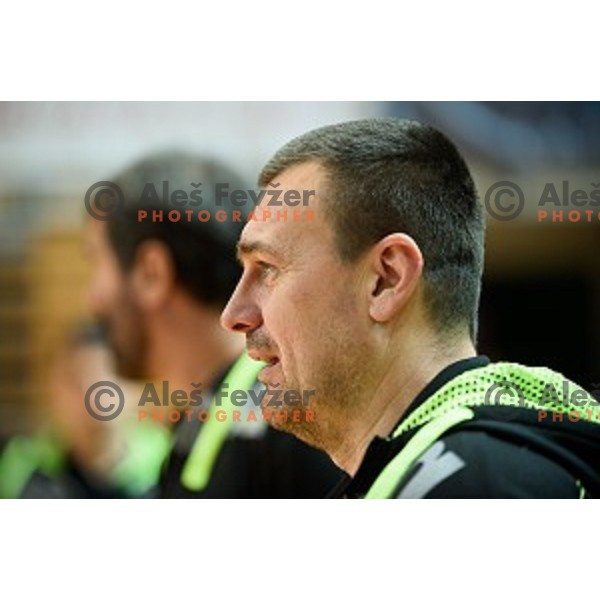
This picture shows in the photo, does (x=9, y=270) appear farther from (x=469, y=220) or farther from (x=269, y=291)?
(x=469, y=220)

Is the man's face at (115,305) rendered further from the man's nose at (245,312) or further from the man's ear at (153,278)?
the man's nose at (245,312)

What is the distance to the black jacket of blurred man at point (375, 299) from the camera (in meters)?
1.67

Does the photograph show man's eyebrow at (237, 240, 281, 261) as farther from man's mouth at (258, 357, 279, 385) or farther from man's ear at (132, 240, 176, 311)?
man's ear at (132, 240, 176, 311)

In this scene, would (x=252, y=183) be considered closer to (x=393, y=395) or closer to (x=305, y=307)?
(x=305, y=307)

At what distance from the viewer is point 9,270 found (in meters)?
2.57

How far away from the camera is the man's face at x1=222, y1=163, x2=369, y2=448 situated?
1.88 meters

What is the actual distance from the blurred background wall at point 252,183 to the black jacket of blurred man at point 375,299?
475 millimetres

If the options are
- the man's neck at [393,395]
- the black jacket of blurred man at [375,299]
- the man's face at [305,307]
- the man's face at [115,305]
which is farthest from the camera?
the man's face at [115,305]

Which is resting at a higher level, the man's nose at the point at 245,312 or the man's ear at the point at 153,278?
the man's nose at the point at 245,312

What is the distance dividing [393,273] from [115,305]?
3.13 feet

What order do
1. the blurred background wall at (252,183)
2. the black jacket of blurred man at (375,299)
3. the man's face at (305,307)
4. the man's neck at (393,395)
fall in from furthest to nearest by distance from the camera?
the blurred background wall at (252,183), the man's face at (305,307), the man's neck at (393,395), the black jacket of blurred man at (375,299)

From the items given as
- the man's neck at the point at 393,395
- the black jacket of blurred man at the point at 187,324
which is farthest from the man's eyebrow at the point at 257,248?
the black jacket of blurred man at the point at 187,324

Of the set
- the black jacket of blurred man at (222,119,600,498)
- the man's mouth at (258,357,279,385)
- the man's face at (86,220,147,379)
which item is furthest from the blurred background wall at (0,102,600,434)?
the man's mouth at (258,357,279,385)

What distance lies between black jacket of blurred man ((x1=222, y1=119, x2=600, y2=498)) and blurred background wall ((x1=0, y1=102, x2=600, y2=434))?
1.56ft
